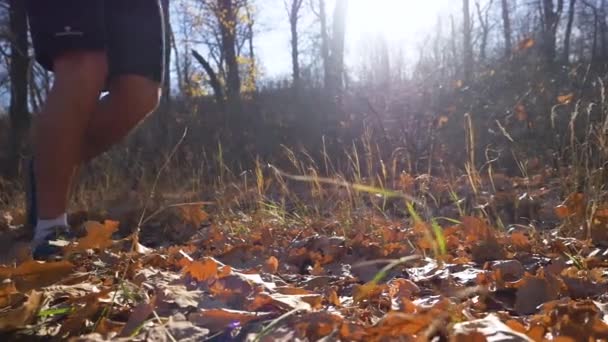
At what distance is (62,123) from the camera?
6.88 ft

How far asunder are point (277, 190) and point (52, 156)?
139 inches

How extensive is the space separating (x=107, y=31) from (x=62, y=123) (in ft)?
1.38

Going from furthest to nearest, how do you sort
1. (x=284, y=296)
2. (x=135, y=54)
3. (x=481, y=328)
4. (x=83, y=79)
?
(x=135, y=54)
(x=83, y=79)
(x=284, y=296)
(x=481, y=328)

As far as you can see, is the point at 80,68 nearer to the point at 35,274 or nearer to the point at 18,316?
the point at 35,274

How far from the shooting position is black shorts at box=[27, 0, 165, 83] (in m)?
2.05

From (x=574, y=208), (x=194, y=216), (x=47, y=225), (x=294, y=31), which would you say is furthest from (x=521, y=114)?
(x=294, y=31)

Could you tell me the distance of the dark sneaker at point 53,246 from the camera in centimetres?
178

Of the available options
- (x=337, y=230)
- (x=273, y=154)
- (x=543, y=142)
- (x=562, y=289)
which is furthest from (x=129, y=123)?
(x=273, y=154)

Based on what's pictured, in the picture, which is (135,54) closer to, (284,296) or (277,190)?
(284,296)

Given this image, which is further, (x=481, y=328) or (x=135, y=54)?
(x=135, y=54)

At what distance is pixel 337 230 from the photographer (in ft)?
8.01

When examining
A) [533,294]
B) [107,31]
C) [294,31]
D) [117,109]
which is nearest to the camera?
[533,294]

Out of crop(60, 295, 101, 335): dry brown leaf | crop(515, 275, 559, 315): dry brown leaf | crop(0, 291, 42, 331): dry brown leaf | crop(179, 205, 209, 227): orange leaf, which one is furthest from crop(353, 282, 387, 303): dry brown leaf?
crop(179, 205, 209, 227): orange leaf

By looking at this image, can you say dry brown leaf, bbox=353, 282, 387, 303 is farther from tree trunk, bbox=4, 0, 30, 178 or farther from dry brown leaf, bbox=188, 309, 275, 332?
tree trunk, bbox=4, 0, 30, 178
